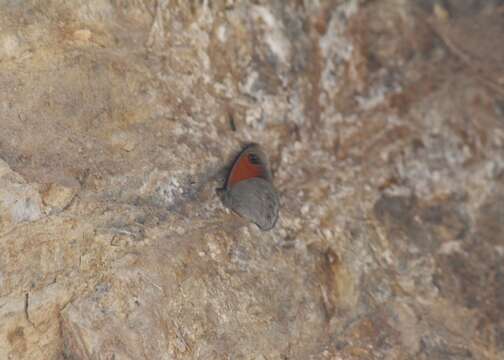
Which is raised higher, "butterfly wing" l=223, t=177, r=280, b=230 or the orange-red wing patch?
the orange-red wing patch

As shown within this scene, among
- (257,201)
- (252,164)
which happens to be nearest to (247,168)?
(252,164)

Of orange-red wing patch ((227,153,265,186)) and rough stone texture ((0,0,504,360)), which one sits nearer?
rough stone texture ((0,0,504,360))

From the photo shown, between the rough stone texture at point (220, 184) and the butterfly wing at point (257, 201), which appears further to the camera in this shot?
the butterfly wing at point (257, 201)

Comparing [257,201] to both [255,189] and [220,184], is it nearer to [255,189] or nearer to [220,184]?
[255,189]

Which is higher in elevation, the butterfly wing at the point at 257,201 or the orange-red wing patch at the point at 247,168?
the orange-red wing patch at the point at 247,168
